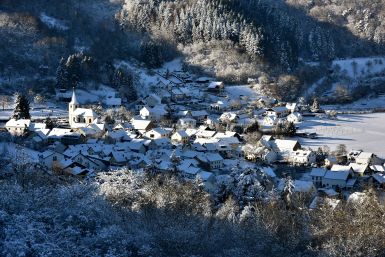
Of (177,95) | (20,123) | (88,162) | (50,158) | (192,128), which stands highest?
(50,158)

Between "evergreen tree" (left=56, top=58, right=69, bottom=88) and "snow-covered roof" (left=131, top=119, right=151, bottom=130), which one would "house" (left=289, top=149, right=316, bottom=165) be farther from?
"evergreen tree" (left=56, top=58, right=69, bottom=88)

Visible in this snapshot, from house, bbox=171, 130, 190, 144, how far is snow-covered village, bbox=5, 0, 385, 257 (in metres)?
0.10

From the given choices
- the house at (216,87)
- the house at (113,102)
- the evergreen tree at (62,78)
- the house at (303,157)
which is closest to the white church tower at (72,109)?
the house at (113,102)

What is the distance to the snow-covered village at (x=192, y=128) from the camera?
12773 millimetres

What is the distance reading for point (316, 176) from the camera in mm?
24203

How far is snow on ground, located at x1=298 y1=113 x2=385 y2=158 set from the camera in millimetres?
31969

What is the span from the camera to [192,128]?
3522 cm

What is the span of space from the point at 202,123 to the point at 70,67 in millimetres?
11917

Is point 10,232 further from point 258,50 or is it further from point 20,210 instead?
point 258,50

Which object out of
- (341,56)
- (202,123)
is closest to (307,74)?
(341,56)

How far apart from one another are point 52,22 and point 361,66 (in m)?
32.3

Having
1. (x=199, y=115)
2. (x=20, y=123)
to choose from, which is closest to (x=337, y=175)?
(x=199, y=115)

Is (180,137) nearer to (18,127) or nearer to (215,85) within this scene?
(18,127)

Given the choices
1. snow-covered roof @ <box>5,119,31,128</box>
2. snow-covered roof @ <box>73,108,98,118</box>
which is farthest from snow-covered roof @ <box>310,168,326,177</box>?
snow-covered roof @ <box>5,119,31,128</box>
